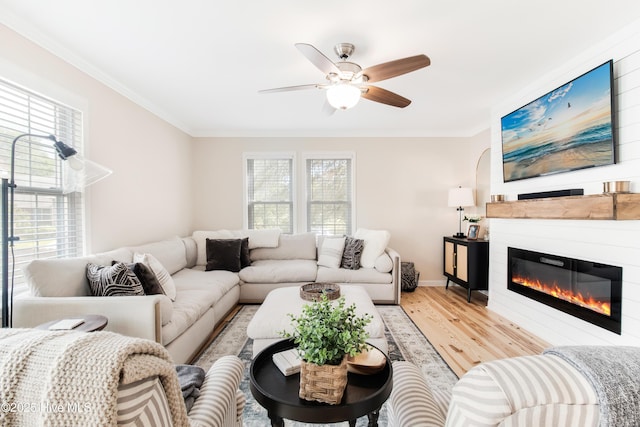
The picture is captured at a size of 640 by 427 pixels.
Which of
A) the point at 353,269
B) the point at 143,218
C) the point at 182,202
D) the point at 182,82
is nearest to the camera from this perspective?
the point at 182,82

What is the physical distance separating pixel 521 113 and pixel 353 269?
2.55 metres

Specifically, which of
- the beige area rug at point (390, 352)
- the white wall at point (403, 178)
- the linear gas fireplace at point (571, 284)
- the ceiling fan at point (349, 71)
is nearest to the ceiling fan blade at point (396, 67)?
the ceiling fan at point (349, 71)

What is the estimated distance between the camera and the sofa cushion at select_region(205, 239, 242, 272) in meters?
3.72

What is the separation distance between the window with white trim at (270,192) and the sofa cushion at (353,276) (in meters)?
Result: 1.28

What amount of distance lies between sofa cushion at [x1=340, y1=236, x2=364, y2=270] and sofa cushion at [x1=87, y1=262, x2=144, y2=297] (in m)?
2.48

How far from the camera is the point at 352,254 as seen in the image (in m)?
3.92

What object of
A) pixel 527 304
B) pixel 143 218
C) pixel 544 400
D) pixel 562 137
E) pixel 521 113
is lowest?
pixel 527 304

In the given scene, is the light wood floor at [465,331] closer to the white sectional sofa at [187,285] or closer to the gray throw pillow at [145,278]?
the white sectional sofa at [187,285]

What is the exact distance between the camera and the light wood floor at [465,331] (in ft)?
8.07

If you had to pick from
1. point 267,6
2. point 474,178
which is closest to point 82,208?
point 267,6

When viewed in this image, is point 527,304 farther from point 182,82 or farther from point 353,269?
point 182,82

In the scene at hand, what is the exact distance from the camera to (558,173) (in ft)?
8.43

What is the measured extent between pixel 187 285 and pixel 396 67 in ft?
8.93

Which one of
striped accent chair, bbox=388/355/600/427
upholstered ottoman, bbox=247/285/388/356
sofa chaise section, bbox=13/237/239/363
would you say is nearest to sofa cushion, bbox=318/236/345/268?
upholstered ottoman, bbox=247/285/388/356
